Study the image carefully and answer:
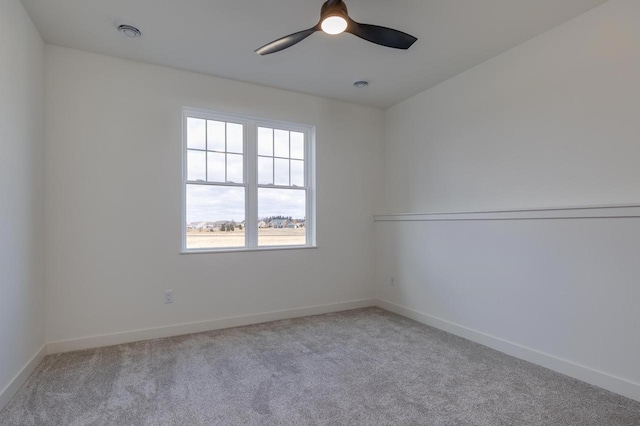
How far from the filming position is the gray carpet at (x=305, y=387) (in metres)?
1.97

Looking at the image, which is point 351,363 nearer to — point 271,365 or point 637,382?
point 271,365

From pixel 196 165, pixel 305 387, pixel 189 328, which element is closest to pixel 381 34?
pixel 196 165

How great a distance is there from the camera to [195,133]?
3.60m

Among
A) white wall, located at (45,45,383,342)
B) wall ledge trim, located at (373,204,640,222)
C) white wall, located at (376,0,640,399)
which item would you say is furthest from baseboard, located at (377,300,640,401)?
white wall, located at (45,45,383,342)

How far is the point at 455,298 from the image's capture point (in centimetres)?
343

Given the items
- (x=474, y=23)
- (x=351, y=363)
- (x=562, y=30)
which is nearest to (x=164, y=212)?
(x=351, y=363)

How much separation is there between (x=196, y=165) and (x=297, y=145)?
126cm

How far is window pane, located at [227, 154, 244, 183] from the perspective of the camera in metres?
3.76

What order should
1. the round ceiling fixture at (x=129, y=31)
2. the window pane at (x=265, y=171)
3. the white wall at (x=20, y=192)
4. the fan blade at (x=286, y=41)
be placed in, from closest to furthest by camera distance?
the white wall at (x=20, y=192) → the fan blade at (x=286, y=41) → the round ceiling fixture at (x=129, y=31) → the window pane at (x=265, y=171)

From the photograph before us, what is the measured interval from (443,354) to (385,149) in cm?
274

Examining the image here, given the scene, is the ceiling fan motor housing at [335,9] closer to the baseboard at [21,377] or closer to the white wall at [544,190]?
the white wall at [544,190]

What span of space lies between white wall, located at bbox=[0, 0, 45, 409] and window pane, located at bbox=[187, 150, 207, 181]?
1.21 m

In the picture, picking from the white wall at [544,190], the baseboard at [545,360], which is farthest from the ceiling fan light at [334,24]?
the baseboard at [545,360]

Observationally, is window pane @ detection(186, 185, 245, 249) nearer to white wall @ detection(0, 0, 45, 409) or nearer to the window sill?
the window sill
